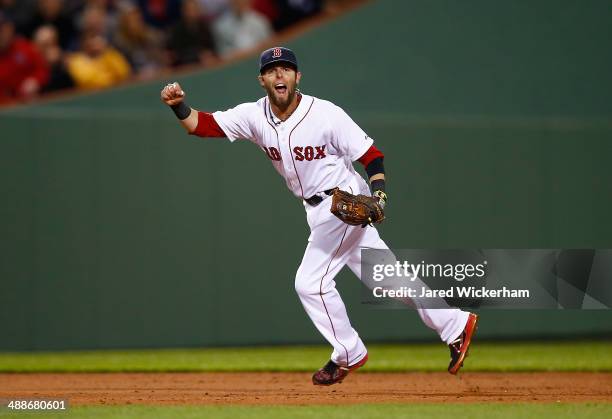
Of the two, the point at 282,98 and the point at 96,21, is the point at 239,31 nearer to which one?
the point at 96,21

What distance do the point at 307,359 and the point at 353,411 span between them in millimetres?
2990

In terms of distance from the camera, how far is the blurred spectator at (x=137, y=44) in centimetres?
1016

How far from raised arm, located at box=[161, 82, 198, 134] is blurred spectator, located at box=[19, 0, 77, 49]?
463 centimetres

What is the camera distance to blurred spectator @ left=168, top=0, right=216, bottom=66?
1003cm

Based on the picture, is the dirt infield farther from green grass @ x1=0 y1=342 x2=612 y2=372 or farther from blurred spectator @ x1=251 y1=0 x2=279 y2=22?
blurred spectator @ x1=251 y1=0 x2=279 y2=22

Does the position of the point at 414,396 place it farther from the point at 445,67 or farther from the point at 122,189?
the point at 445,67

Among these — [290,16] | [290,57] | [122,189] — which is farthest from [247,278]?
[290,57]

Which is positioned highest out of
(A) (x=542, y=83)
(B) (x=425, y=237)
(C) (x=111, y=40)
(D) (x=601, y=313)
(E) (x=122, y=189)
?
(C) (x=111, y=40)

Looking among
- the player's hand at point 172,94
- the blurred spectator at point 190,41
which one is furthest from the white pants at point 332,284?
the blurred spectator at point 190,41

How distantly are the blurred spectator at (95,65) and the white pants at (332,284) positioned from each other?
4.29 meters

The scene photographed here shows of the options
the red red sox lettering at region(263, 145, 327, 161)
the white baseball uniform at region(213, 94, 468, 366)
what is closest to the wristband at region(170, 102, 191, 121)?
the white baseball uniform at region(213, 94, 468, 366)

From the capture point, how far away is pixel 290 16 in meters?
10.3

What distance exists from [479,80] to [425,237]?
184cm

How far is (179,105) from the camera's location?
5.92m
